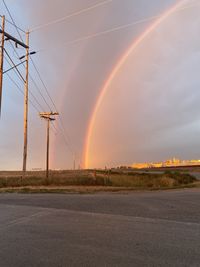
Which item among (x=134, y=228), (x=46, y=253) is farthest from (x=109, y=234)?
(x=46, y=253)

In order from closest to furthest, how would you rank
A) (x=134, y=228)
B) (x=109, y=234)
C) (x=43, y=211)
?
(x=109, y=234), (x=134, y=228), (x=43, y=211)

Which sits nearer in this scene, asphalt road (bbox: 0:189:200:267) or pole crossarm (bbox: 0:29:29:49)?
asphalt road (bbox: 0:189:200:267)

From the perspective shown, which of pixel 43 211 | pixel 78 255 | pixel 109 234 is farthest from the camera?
pixel 43 211

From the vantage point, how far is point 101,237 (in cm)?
743

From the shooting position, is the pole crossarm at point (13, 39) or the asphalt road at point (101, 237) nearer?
the asphalt road at point (101, 237)

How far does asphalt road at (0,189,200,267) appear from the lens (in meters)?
5.70

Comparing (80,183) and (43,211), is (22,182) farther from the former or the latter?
(43,211)

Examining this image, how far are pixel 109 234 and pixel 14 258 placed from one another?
2596 millimetres

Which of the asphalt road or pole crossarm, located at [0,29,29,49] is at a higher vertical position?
pole crossarm, located at [0,29,29,49]

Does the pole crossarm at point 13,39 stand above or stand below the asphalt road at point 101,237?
above

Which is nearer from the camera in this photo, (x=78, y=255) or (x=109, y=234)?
(x=78, y=255)

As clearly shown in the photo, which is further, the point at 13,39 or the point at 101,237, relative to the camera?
the point at 13,39

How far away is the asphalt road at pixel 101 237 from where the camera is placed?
5.70 metres

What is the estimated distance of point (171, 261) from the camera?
18.2 ft
